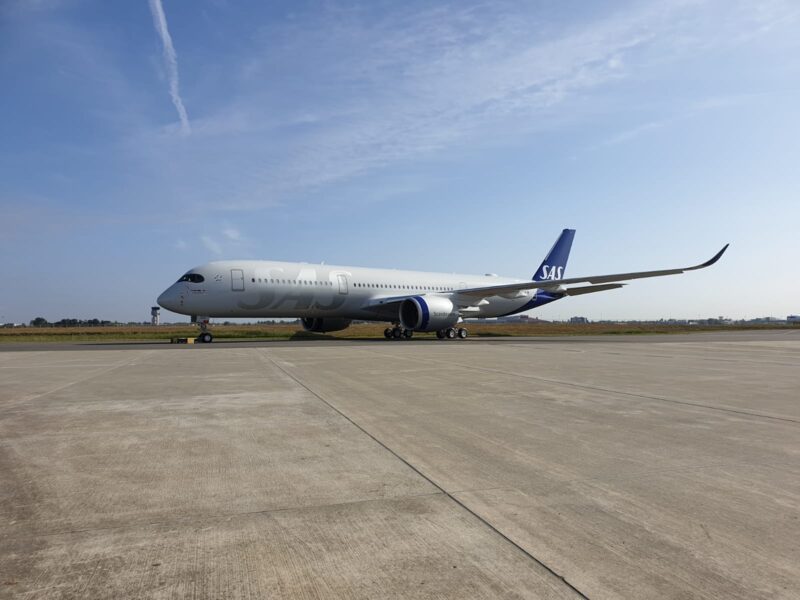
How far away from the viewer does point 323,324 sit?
100 feet

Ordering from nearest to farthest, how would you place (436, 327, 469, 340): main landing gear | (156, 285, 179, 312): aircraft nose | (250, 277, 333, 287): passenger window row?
1. (156, 285, 179, 312): aircraft nose
2. (250, 277, 333, 287): passenger window row
3. (436, 327, 469, 340): main landing gear

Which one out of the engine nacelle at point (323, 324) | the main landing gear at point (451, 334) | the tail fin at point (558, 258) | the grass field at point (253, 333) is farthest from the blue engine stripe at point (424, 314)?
the tail fin at point (558, 258)

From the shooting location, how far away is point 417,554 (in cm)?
254

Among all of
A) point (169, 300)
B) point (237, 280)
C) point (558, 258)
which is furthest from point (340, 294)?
point (558, 258)

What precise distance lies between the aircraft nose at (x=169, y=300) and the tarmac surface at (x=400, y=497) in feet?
53.2

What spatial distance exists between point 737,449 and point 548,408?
7.40 ft

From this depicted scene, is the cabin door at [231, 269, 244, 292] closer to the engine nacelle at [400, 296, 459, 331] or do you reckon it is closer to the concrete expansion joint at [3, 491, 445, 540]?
the engine nacelle at [400, 296, 459, 331]

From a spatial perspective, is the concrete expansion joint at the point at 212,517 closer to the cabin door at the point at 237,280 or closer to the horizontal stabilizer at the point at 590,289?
the cabin door at the point at 237,280

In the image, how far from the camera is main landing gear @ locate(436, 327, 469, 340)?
28.6m

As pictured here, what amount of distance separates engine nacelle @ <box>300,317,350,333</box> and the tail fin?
15224mm

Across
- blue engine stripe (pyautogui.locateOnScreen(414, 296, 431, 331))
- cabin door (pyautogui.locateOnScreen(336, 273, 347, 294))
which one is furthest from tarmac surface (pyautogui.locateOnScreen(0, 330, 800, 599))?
cabin door (pyautogui.locateOnScreen(336, 273, 347, 294))

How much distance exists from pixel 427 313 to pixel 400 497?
22357 millimetres

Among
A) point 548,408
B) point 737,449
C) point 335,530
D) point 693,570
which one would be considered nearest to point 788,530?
point 693,570

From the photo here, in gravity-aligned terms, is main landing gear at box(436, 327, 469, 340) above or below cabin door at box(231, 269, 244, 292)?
below
